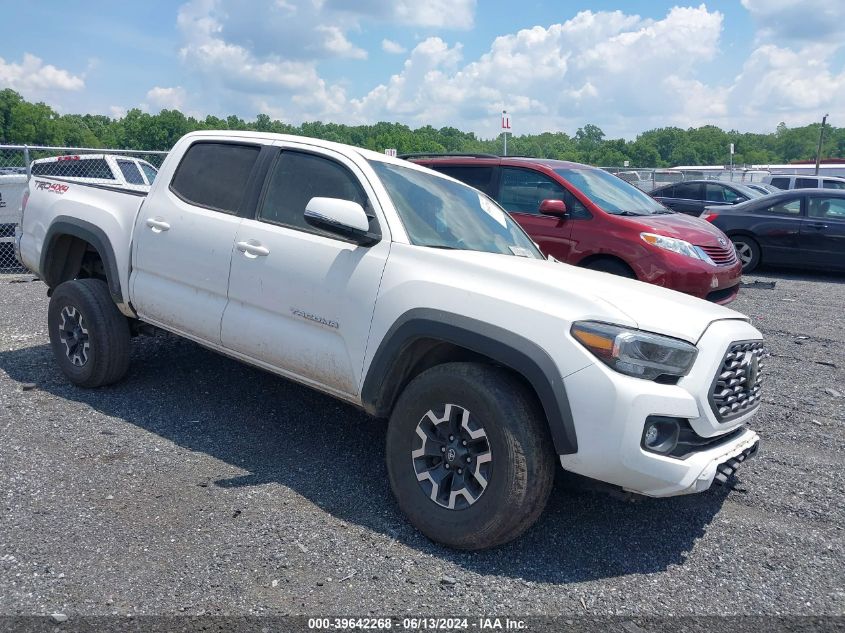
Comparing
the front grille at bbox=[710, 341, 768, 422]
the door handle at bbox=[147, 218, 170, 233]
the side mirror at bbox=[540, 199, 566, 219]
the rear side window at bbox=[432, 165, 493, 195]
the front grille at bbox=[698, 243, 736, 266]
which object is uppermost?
the rear side window at bbox=[432, 165, 493, 195]

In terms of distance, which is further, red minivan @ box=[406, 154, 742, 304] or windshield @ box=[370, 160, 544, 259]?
red minivan @ box=[406, 154, 742, 304]

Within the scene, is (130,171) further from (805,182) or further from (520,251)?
(805,182)

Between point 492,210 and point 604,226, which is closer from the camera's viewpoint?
point 492,210

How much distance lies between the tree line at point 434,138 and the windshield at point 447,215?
109 ft

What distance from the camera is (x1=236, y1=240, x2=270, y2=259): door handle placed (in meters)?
4.34

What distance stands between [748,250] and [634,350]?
11.1 meters

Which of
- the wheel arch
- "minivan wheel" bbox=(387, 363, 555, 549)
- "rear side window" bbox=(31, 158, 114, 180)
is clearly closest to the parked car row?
the wheel arch

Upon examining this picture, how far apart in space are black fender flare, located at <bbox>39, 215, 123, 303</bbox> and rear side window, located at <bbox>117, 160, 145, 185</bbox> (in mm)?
7529

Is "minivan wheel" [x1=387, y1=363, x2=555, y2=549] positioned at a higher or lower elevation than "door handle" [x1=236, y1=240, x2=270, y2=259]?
lower

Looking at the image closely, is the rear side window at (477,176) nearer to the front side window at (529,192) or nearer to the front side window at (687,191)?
the front side window at (529,192)

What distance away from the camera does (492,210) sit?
16.3 ft

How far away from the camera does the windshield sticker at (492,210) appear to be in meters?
4.89

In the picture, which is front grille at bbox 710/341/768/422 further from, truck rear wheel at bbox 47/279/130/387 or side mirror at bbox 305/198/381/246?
truck rear wheel at bbox 47/279/130/387

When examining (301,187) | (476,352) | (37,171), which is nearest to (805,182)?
(37,171)
